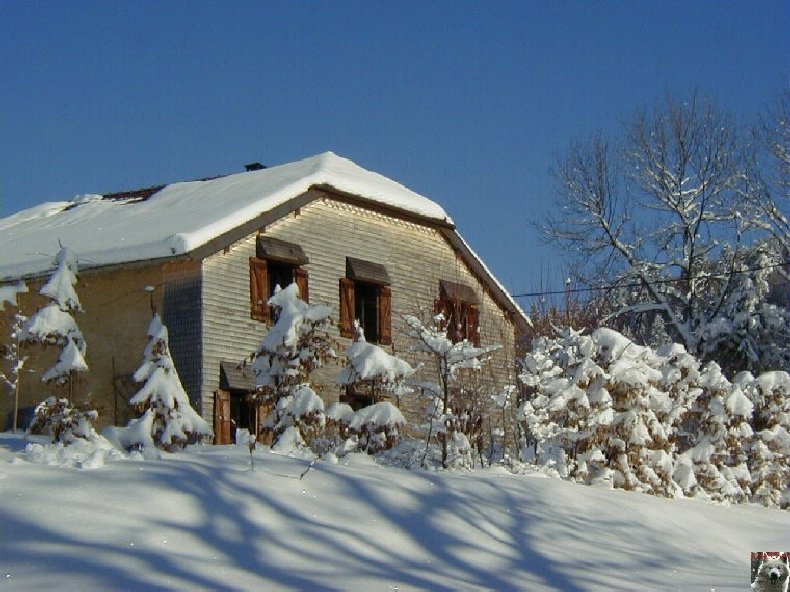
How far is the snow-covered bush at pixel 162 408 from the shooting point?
1555 cm

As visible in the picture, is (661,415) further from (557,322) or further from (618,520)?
(557,322)

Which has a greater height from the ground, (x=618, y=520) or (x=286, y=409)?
(x=286, y=409)

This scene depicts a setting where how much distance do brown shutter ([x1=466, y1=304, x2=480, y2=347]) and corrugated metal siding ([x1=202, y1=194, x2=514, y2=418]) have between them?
1.10 ft

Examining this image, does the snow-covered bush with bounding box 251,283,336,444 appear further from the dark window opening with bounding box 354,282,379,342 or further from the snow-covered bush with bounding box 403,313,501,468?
the dark window opening with bounding box 354,282,379,342

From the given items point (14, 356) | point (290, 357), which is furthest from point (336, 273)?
point (290, 357)

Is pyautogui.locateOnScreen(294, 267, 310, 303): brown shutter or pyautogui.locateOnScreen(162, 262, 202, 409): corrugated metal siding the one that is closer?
pyautogui.locateOnScreen(162, 262, 202, 409): corrugated metal siding

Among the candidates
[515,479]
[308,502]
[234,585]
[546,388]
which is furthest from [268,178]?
[234,585]

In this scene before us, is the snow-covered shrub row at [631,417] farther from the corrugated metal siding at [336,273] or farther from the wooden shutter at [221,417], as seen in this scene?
the wooden shutter at [221,417]

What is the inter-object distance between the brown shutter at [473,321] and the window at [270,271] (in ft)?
12.7

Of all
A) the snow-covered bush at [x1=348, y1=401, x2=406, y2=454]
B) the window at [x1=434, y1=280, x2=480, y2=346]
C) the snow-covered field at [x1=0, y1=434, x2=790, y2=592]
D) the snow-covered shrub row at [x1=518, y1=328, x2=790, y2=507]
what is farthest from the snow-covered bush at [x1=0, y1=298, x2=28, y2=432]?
the window at [x1=434, y1=280, x2=480, y2=346]

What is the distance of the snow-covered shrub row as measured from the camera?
57.2ft

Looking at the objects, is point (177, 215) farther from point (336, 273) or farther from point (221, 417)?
→ point (221, 417)

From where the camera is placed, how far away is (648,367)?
722 inches

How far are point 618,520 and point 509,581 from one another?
3.88 metres
